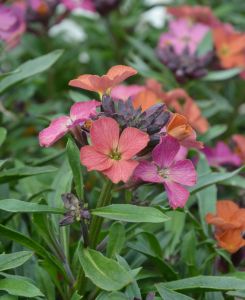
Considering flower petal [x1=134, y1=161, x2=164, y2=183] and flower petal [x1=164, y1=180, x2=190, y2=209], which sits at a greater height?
flower petal [x1=134, y1=161, x2=164, y2=183]

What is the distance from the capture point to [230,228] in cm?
149

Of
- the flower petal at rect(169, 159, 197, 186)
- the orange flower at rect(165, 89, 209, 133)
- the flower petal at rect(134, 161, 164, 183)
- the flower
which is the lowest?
the orange flower at rect(165, 89, 209, 133)

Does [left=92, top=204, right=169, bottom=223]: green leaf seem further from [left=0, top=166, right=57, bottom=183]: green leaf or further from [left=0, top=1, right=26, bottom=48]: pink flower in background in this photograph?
[left=0, top=1, right=26, bottom=48]: pink flower in background

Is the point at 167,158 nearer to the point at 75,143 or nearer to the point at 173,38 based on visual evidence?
the point at 75,143

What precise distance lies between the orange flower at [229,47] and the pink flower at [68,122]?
124cm

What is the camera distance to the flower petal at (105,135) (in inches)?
46.4

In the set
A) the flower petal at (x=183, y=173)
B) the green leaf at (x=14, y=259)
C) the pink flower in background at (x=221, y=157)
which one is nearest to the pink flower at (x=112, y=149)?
the flower petal at (x=183, y=173)

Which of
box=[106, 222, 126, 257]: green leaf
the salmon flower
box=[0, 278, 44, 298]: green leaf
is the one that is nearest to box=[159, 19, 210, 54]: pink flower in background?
the salmon flower

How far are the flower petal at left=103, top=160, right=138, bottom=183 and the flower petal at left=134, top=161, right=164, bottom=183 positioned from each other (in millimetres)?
31

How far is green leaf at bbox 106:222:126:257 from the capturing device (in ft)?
4.17

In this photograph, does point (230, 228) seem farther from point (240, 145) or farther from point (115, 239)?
point (240, 145)

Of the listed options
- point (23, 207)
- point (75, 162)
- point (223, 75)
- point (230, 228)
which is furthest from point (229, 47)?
point (23, 207)

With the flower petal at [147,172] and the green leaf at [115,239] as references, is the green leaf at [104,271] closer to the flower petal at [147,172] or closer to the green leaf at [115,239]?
the green leaf at [115,239]

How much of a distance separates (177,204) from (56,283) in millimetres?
348
